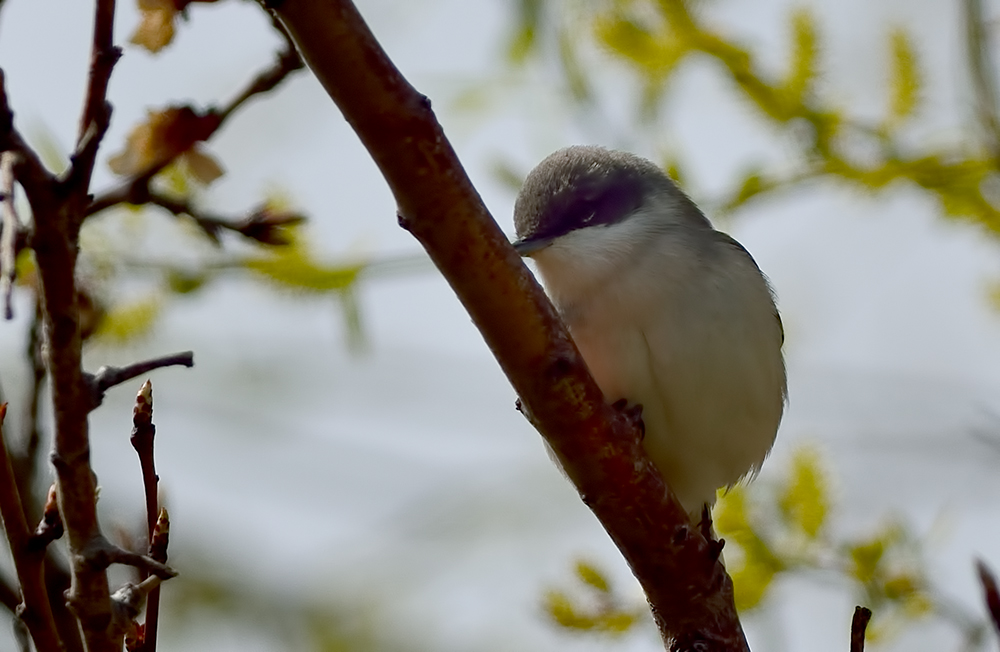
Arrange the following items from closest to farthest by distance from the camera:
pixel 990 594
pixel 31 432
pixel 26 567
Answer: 1. pixel 26 567
2. pixel 990 594
3. pixel 31 432

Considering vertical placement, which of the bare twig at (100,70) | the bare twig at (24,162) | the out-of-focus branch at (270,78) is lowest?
the bare twig at (24,162)

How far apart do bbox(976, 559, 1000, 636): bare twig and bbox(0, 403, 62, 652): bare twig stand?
1252 mm

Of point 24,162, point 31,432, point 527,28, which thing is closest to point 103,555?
point 24,162

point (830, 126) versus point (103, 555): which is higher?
point (830, 126)

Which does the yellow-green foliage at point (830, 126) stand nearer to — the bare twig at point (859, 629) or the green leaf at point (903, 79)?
the green leaf at point (903, 79)

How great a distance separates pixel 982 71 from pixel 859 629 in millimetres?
2530

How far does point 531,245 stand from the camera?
10.5 ft

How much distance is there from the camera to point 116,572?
402 centimetres

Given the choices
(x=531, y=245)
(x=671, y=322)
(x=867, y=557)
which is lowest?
(x=867, y=557)

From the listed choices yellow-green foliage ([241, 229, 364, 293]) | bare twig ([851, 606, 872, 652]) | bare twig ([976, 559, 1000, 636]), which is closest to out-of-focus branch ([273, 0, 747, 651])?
bare twig ([851, 606, 872, 652])

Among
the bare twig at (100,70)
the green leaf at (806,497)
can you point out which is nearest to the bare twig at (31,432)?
the bare twig at (100,70)

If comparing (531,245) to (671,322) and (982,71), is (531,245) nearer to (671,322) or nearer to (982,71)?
(671,322)

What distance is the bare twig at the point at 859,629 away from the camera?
1.70m

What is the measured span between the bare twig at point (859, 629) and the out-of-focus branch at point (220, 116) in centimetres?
122
